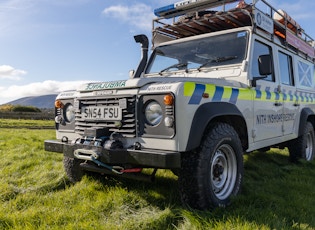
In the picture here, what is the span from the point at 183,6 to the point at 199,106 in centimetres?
242

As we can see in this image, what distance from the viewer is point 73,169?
3.67 metres

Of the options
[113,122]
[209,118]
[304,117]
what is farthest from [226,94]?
[304,117]

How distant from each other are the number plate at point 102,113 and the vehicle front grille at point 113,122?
0.11ft

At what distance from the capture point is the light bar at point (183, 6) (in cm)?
435

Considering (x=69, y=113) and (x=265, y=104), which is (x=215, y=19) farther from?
(x=69, y=113)

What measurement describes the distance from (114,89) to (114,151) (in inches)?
25.6

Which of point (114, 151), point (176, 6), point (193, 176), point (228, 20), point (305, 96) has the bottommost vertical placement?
point (193, 176)

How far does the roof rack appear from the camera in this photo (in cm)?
407

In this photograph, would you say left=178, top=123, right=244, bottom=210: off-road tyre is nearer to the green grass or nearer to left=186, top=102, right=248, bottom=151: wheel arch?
left=186, top=102, right=248, bottom=151: wheel arch

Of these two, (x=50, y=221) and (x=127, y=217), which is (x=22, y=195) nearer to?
(x=50, y=221)

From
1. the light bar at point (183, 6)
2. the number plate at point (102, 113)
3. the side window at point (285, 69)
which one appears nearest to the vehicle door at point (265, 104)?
the side window at point (285, 69)

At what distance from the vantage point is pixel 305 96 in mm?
5727

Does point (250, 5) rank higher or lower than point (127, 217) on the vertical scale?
higher

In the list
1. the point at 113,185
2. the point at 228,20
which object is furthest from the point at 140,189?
the point at 228,20
